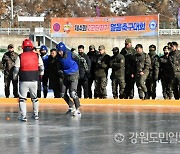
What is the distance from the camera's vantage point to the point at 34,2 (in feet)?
288

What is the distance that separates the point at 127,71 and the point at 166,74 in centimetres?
110

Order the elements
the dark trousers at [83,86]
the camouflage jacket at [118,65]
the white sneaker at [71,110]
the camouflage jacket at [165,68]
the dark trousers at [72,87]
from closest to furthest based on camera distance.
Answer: the dark trousers at [72,87]
the white sneaker at [71,110]
the camouflage jacket at [165,68]
the camouflage jacket at [118,65]
the dark trousers at [83,86]

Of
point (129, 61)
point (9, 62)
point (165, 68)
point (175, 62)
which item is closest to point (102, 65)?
point (129, 61)

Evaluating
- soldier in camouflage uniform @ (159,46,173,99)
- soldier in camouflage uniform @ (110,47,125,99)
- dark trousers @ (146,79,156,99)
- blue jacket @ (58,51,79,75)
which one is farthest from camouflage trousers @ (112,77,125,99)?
blue jacket @ (58,51,79,75)

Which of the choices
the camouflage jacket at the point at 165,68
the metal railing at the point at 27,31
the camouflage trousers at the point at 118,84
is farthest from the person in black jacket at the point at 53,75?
the metal railing at the point at 27,31

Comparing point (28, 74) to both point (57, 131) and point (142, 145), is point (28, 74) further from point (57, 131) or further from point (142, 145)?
point (142, 145)

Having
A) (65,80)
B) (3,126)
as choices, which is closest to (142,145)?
(3,126)

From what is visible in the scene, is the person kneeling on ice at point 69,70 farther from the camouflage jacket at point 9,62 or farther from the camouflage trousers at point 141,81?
the camouflage jacket at point 9,62

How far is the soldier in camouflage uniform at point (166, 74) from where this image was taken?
18.1 meters

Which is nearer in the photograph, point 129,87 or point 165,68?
point 165,68

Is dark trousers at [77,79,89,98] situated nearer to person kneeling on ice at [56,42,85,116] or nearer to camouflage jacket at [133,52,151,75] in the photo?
camouflage jacket at [133,52,151,75]

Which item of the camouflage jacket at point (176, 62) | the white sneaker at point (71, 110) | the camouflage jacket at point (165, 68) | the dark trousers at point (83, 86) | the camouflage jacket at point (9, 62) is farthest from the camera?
the camouflage jacket at point (9, 62)

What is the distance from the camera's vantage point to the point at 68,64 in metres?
15.4

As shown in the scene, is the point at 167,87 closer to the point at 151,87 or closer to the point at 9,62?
the point at 151,87
